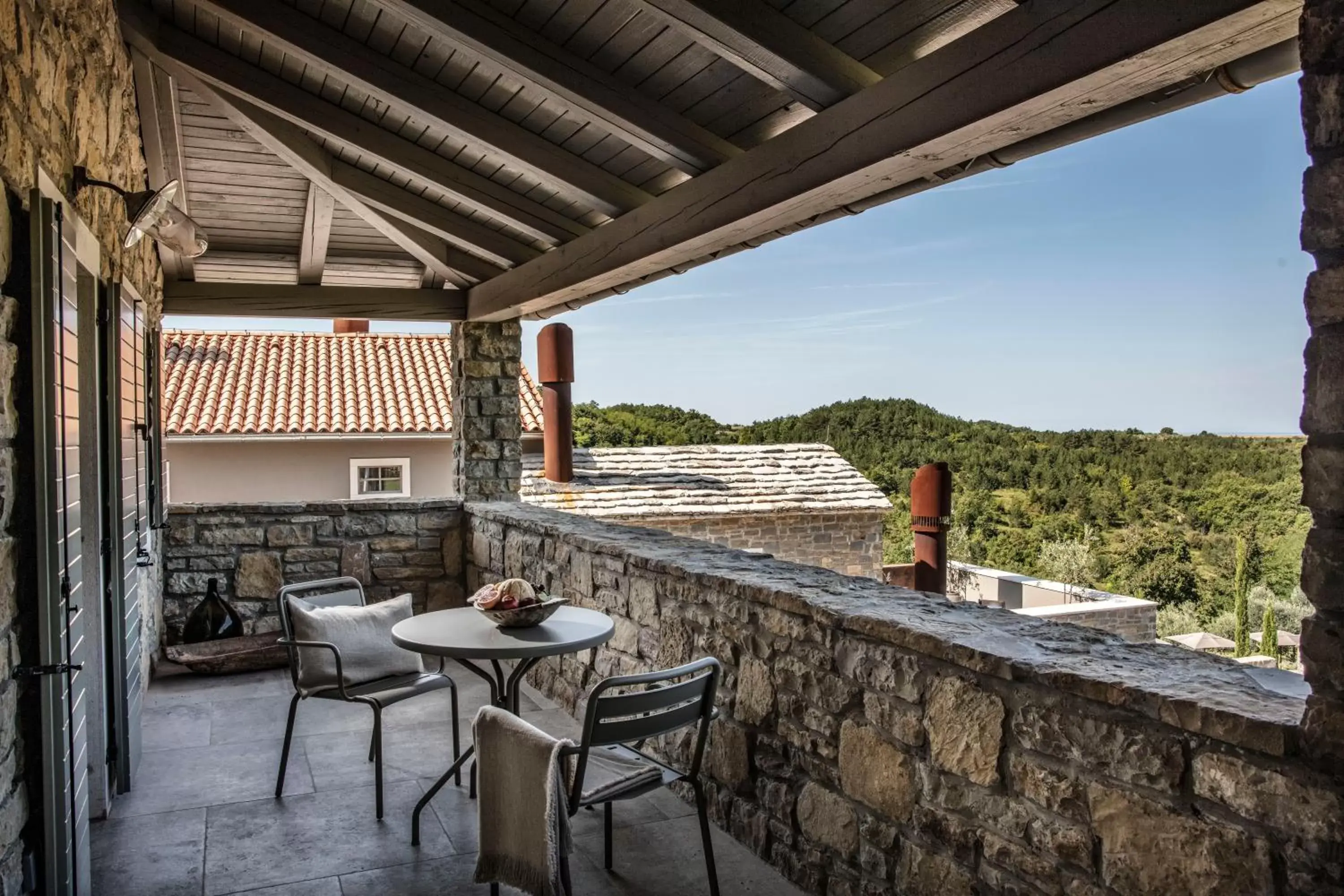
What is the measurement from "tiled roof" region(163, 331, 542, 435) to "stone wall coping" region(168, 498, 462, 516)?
5.13m

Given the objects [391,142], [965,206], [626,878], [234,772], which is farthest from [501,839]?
[965,206]

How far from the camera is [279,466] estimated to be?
453 inches

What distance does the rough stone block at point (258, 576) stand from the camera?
19.9 feet

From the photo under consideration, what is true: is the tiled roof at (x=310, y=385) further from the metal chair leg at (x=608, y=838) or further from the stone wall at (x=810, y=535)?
the metal chair leg at (x=608, y=838)

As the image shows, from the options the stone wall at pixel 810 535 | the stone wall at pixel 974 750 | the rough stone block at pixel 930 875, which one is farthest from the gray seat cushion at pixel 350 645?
the stone wall at pixel 810 535

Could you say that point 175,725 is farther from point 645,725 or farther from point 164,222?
point 645,725

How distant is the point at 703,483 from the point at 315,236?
5.90 metres

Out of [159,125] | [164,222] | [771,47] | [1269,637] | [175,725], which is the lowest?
[1269,637]

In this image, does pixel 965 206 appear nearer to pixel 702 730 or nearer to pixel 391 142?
pixel 391 142

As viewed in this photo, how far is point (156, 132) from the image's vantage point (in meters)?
4.74

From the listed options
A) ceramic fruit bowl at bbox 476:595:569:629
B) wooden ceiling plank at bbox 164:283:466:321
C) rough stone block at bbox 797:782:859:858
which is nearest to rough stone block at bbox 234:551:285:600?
wooden ceiling plank at bbox 164:283:466:321

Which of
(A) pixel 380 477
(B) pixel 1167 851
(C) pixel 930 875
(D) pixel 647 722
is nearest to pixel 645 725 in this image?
(D) pixel 647 722

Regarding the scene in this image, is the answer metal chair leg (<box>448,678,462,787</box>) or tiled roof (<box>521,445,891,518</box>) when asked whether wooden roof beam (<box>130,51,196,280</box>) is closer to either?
metal chair leg (<box>448,678,462,787</box>)

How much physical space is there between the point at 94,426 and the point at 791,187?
7.73 feet
